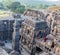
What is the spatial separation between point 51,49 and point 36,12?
1825 cm

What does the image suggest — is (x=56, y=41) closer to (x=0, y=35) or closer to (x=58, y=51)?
(x=58, y=51)

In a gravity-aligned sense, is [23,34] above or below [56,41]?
below

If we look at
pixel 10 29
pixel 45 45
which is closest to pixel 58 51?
pixel 45 45

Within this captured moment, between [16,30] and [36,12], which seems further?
[36,12]

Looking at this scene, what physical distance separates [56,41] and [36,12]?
19.1 meters

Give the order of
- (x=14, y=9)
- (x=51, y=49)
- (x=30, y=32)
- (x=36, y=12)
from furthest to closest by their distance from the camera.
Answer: (x=14, y=9) → (x=36, y=12) → (x=30, y=32) → (x=51, y=49)

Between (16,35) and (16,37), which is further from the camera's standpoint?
(16,37)

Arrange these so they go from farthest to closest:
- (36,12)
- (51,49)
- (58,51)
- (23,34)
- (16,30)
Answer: (36,12), (23,34), (16,30), (51,49), (58,51)

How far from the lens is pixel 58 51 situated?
64.8 ft

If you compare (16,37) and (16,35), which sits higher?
(16,35)

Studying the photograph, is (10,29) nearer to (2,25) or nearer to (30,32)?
(2,25)

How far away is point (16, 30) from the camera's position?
2455 centimetres

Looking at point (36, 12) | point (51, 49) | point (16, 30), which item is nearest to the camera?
point (51, 49)

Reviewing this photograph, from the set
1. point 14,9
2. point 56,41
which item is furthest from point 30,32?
point 14,9
